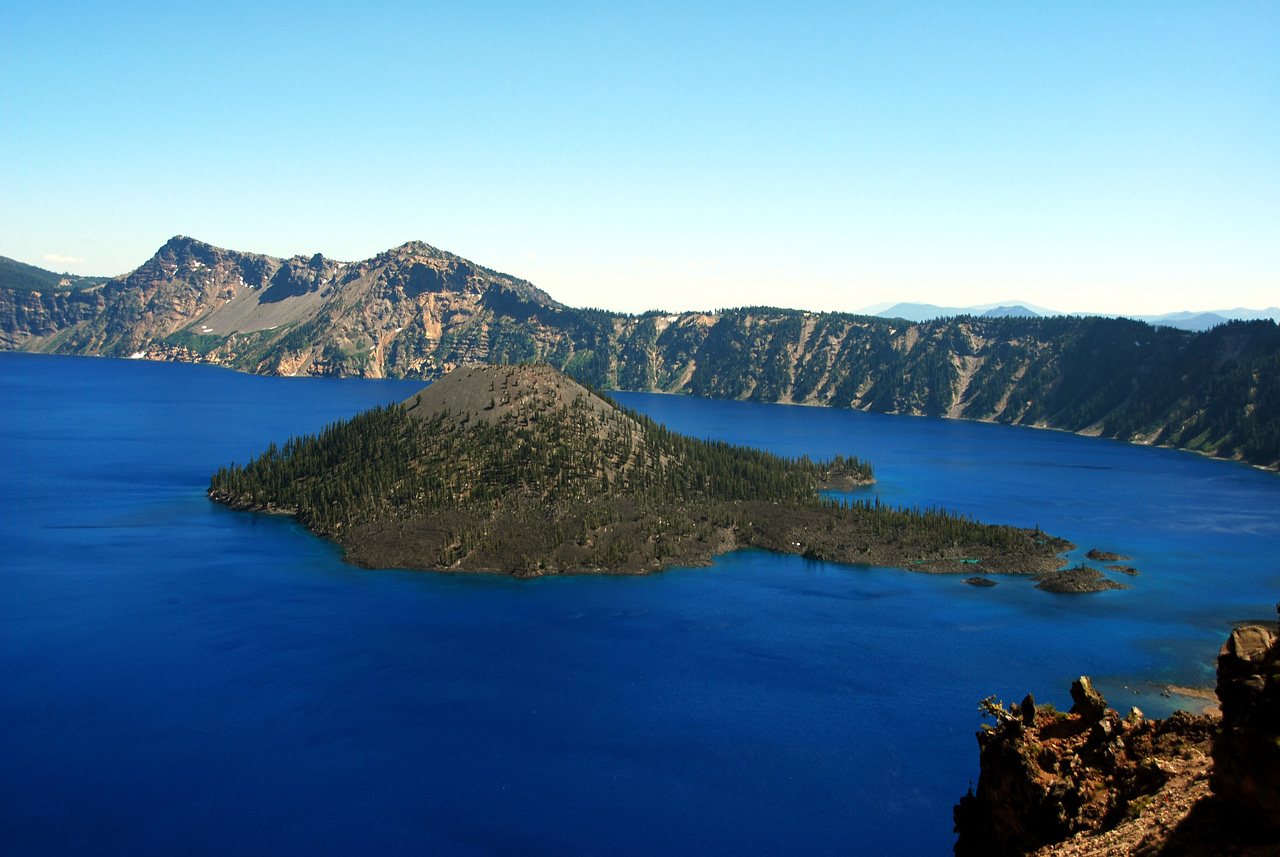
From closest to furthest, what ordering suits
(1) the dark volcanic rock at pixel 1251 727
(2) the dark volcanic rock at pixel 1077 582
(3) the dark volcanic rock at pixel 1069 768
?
(1) the dark volcanic rock at pixel 1251 727, (3) the dark volcanic rock at pixel 1069 768, (2) the dark volcanic rock at pixel 1077 582

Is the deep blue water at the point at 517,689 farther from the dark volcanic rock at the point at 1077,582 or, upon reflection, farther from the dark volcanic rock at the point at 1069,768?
the dark volcanic rock at the point at 1069,768

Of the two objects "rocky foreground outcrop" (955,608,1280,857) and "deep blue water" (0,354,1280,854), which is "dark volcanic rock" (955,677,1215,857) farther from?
"deep blue water" (0,354,1280,854)

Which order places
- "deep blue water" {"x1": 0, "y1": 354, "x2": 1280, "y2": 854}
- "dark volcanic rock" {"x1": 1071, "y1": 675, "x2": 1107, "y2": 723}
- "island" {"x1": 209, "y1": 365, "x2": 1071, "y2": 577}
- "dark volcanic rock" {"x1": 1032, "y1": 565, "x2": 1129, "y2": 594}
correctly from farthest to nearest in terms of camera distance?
A: "island" {"x1": 209, "y1": 365, "x2": 1071, "y2": 577} → "dark volcanic rock" {"x1": 1032, "y1": 565, "x2": 1129, "y2": 594} → "deep blue water" {"x1": 0, "y1": 354, "x2": 1280, "y2": 854} → "dark volcanic rock" {"x1": 1071, "y1": 675, "x2": 1107, "y2": 723}

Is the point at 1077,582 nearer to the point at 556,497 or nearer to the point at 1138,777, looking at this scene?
the point at 556,497

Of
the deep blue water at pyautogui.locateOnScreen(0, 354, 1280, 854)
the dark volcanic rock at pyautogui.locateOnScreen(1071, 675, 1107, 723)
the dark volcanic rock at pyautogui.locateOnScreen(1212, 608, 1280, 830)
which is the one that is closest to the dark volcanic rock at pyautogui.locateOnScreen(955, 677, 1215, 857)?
the dark volcanic rock at pyautogui.locateOnScreen(1071, 675, 1107, 723)

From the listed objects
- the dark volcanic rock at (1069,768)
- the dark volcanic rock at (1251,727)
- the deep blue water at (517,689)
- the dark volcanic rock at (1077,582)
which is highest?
the dark volcanic rock at (1251,727)

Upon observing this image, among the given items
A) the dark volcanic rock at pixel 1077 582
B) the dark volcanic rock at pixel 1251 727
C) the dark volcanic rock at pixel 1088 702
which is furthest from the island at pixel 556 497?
the dark volcanic rock at pixel 1251 727
